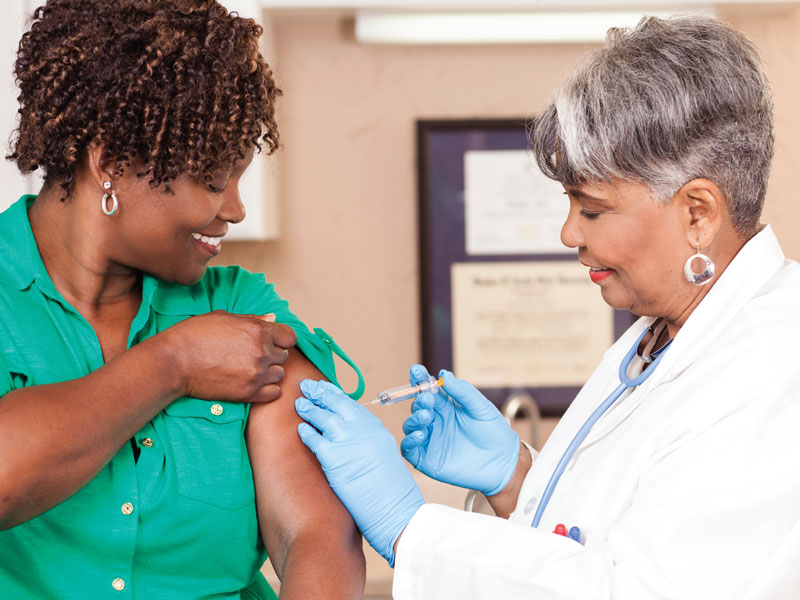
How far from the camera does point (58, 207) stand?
1.13 metres

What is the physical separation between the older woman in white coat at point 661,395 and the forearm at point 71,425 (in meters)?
0.25

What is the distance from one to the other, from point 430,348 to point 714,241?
4.01ft

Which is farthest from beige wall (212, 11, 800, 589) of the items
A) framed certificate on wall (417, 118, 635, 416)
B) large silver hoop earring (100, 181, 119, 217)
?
large silver hoop earring (100, 181, 119, 217)

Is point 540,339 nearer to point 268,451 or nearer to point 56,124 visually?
point 268,451

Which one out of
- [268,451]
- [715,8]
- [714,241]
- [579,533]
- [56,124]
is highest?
[715,8]

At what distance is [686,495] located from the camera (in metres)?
1.00

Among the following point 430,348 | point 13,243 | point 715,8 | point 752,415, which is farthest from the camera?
point 430,348

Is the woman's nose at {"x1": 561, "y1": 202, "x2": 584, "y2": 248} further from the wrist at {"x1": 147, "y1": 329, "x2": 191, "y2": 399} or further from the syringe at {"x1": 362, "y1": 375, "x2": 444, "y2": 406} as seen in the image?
the wrist at {"x1": 147, "y1": 329, "x2": 191, "y2": 399}

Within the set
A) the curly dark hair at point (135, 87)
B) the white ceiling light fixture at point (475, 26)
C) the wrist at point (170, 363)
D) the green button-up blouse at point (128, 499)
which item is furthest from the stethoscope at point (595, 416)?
the white ceiling light fixture at point (475, 26)

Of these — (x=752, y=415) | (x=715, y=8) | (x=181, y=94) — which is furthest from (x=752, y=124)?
(x=715, y=8)

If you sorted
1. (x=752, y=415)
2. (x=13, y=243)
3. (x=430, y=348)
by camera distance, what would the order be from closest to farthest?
(x=752, y=415), (x=13, y=243), (x=430, y=348)

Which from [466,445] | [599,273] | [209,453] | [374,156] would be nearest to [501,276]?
[374,156]

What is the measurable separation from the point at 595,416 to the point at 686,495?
1.18 feet

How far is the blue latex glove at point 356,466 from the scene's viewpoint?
1213 millimetres
